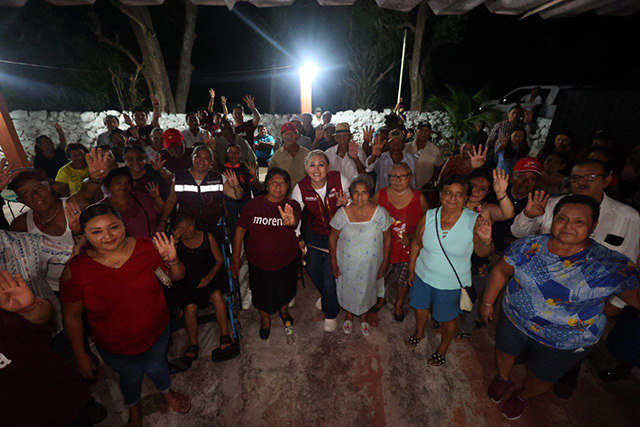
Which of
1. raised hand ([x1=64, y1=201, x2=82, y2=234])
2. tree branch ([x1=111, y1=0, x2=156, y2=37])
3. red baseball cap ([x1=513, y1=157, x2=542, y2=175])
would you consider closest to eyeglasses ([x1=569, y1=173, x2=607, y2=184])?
red baseball cap ([x1=513, y1=157, x2=542, y2=175])

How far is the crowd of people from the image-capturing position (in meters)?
1.89

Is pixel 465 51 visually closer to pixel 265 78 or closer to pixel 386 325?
pixel 265 78

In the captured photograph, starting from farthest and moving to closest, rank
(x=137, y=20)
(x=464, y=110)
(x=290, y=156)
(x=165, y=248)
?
(x=137, y=20) < (x=464, y=110) < (x=290, y=156) < (x=165, y=248)

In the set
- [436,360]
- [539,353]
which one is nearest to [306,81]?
[436,360]

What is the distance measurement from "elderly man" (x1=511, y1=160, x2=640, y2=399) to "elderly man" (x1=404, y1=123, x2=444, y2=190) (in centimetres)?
252

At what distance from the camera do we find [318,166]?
323 cm

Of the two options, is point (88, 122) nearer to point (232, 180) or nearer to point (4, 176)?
point (4, 176)

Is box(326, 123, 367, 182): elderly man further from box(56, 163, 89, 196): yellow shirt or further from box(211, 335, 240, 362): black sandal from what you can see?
box(56, 163, 89, 196): yellow shirt

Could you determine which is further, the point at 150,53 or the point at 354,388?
the point at 150,53

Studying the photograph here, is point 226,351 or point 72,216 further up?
point 72,216

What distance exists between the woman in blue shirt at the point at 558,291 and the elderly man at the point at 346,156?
268 centimetres

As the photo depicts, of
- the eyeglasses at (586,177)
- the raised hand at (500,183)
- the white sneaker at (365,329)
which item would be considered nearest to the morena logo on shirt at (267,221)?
the white sneaker at (365,329)

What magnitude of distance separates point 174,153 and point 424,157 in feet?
14.1

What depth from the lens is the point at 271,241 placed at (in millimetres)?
3016
